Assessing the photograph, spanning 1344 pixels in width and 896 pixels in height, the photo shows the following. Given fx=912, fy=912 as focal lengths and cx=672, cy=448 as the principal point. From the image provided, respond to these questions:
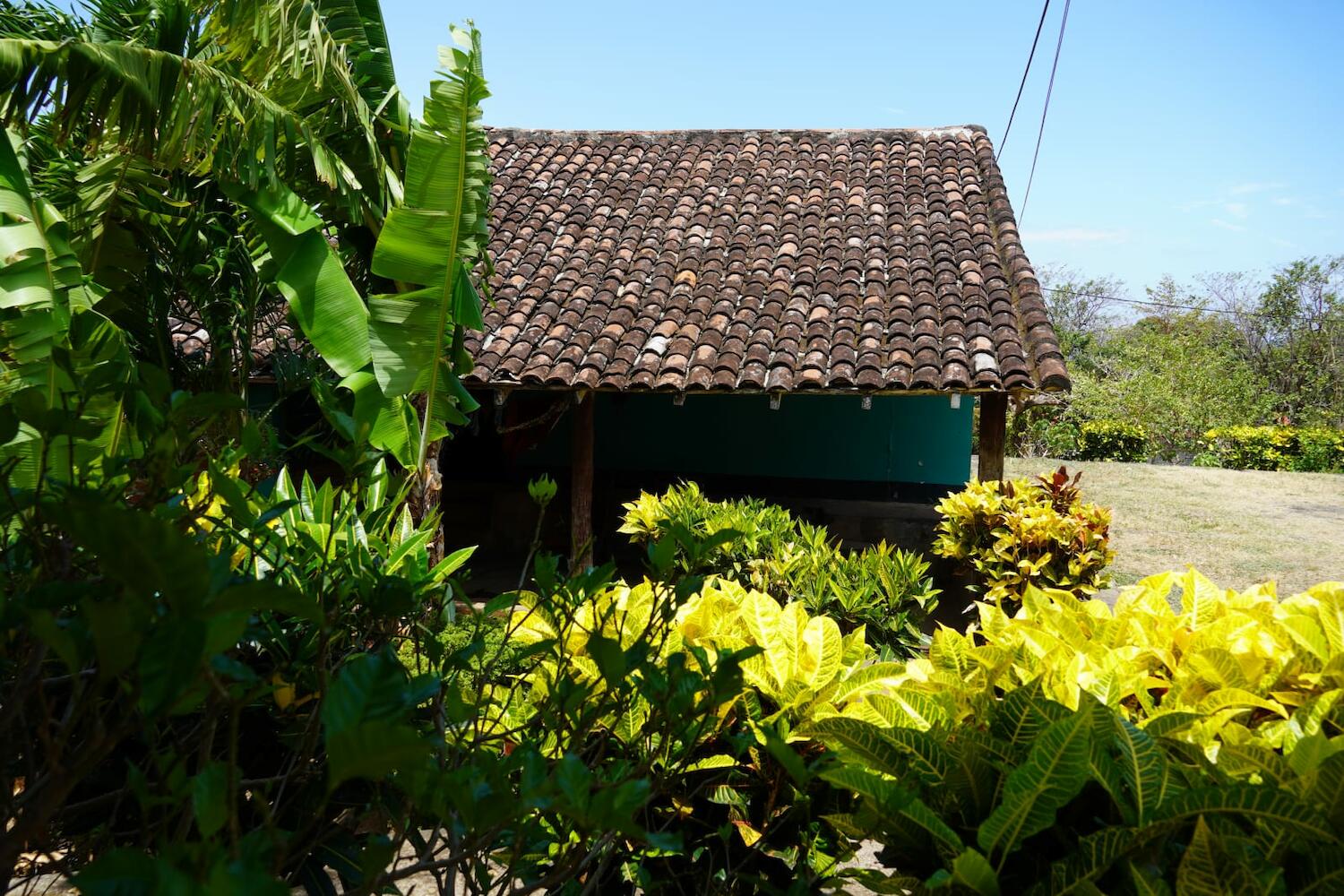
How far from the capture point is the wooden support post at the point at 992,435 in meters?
7.25

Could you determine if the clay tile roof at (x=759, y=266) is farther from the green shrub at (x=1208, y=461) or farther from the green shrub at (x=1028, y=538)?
the green shrub at (x=1208, y=461)

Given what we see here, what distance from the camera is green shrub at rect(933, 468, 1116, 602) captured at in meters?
5.86

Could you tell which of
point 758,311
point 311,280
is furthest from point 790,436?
point 311,280

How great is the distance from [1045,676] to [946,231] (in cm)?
798

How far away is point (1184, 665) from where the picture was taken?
6.35 feet

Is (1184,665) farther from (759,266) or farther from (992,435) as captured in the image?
(759,266)

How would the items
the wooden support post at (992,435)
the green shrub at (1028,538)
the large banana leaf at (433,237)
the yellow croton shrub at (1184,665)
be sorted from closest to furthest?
the yellow croton shrub at (1184,665), the large banana leaf at (433,237), the green shrub at (1028,538), the wooden support post at (992,435)

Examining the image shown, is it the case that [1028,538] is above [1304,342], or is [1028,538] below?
below

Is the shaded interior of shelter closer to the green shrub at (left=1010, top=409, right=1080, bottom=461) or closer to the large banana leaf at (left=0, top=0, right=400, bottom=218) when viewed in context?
the large banana leaf at (left=0, top=0, right=400, bottom=218)

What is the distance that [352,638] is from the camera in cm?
236

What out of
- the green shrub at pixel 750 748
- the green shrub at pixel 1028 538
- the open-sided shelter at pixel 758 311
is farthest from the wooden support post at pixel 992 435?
the green shrub at pixel 750 748

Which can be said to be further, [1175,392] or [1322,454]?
[1175,392]

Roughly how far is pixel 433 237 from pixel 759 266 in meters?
5.34

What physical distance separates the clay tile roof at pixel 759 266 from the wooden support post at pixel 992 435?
41 cm
